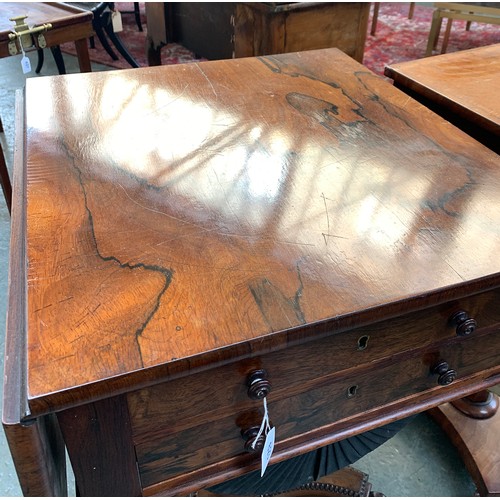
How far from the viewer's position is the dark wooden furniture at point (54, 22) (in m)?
1.54

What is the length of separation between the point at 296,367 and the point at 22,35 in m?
1.35

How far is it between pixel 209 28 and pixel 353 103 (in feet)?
6.61

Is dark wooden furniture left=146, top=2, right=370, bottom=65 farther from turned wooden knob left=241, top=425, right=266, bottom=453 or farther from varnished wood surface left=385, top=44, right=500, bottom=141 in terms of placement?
turned wooden knob left=241, top=425, right=266, bottom=453

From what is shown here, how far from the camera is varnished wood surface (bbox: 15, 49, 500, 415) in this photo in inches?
19.1

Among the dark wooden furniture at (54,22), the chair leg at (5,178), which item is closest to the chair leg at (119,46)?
the dark wooden furniture at (54,22)

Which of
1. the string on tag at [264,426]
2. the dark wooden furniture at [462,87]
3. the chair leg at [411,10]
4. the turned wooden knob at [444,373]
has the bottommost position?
the chair leg at [411,10]

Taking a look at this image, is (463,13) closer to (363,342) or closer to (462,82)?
(462,82)

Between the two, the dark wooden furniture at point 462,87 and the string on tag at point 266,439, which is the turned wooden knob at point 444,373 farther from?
the dark wooden furniture at point 462,87

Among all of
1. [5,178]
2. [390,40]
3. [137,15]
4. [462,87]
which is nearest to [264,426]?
[462,87]

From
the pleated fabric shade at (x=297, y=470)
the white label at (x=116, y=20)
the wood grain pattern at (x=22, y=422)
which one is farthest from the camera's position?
the white label at (x=116, y=20)

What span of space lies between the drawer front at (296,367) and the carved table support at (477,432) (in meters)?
0.56

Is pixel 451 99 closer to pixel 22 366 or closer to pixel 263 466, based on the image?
pixel 263 466

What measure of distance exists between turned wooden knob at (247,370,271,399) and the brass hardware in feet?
4.35

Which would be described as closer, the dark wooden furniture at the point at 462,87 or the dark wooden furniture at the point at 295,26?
the dark wooden furniture at the point at 462,87
